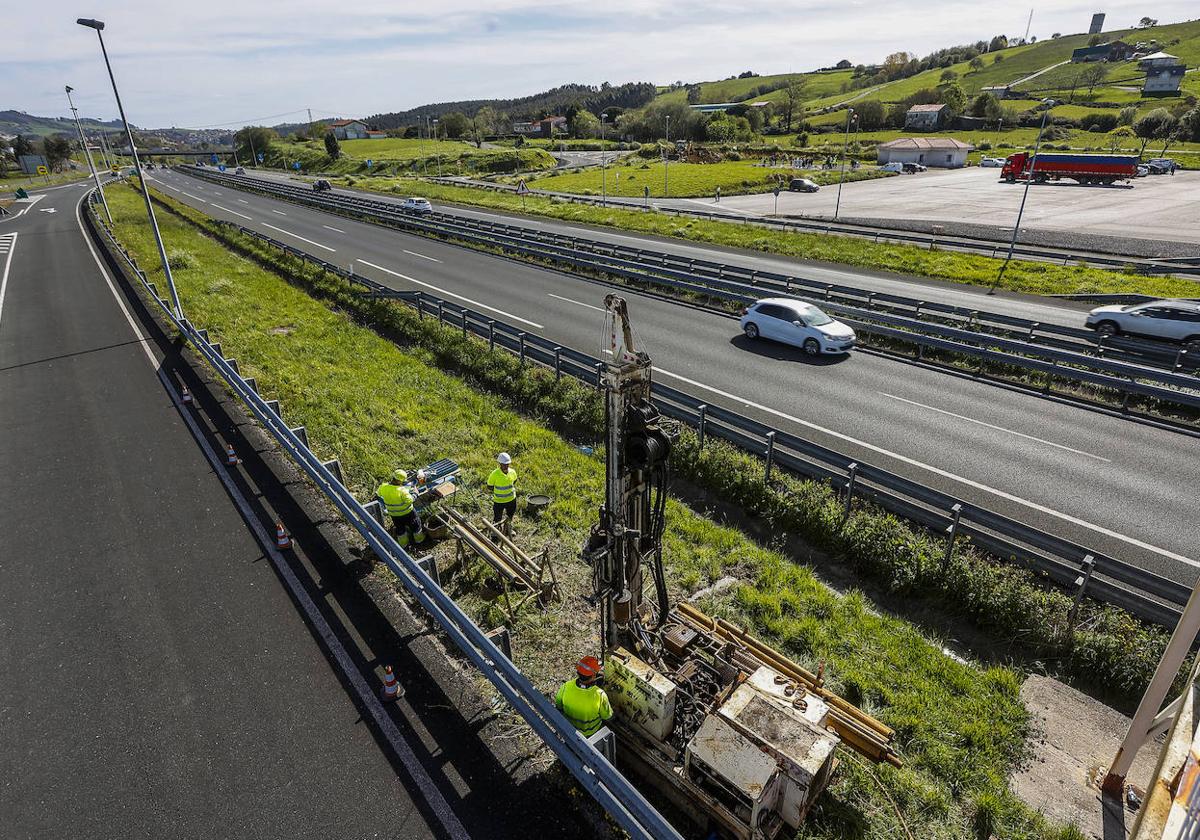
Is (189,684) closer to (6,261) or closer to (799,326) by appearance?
(799,326)

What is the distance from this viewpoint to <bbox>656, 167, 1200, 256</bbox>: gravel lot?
43469 mm

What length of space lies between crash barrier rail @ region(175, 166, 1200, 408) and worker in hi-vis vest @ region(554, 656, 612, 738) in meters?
16.0

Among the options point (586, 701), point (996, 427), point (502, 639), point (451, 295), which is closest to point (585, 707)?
point (586, 701)

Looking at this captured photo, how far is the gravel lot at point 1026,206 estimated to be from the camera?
143 feet

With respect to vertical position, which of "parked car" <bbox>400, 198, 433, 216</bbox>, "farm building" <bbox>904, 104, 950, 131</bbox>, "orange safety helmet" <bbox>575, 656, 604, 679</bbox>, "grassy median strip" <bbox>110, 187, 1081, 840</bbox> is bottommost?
"grassy median strip" <bbox>110, 187, 1081, 840</bbox>

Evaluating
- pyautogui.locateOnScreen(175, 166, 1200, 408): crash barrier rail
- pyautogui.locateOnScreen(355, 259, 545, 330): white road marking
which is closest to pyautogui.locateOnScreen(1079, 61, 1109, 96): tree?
pyautogui.locateOnScreen(175, 166, 1200, 408): crash barrier rail

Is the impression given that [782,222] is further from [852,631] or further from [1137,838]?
[1137,838]

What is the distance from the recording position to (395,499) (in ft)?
32.3

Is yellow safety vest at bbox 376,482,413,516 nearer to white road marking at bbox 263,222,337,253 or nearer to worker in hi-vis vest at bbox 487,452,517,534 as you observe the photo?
worker in hi-vis vest at bbox 487,452,517,534

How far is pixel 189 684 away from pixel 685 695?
6.05m

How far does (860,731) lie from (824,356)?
48.1ft

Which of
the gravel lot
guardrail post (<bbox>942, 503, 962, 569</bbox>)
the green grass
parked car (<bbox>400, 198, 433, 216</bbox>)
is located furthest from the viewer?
the green grass

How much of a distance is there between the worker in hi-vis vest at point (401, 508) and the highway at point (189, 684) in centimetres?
128

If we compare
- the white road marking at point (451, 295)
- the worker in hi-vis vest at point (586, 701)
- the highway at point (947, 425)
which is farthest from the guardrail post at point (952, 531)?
the white road marking at point (451, 295)
